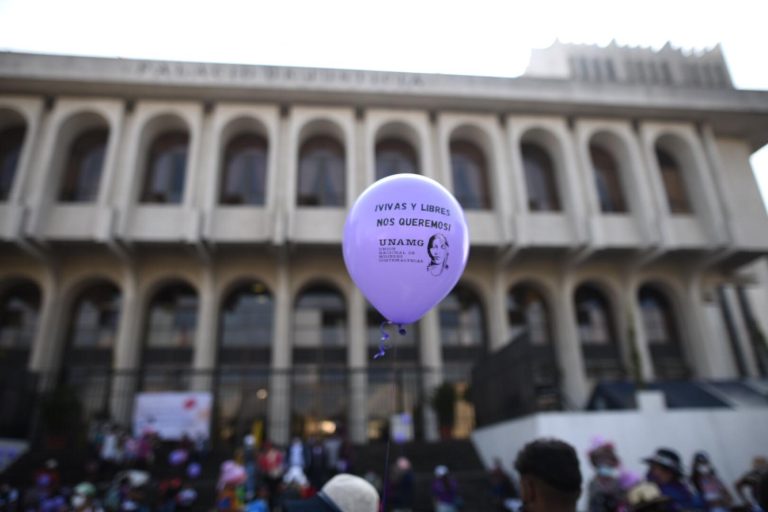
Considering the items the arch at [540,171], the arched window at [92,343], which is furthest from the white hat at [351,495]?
the arch at [540,171]

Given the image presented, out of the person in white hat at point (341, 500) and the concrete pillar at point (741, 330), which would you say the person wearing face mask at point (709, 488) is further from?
the concrete pillar at point (741, 330)

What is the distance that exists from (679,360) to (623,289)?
3.52 metres

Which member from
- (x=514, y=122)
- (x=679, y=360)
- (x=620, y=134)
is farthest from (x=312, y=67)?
(x=679, y=360)

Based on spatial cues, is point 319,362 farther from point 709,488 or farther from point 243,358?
point 709,488

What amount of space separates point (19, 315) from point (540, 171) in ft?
65.9

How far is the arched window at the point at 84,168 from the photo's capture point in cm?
1725

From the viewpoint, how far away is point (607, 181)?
19203 millimetres

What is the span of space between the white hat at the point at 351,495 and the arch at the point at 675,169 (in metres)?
19.8

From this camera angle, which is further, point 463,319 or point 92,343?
point 463,319

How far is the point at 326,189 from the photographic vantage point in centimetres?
1802

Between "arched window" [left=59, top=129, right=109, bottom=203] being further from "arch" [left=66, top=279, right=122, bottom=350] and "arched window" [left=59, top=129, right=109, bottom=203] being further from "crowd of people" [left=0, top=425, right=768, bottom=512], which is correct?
"crowd of people" [left=0, top=425, right=768, bottom=512]

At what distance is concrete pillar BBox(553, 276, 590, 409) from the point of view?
55.0ft

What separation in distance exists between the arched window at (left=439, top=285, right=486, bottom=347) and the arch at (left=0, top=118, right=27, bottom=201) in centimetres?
1641

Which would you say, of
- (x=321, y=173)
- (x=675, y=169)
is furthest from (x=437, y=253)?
(x=675, y=169)
